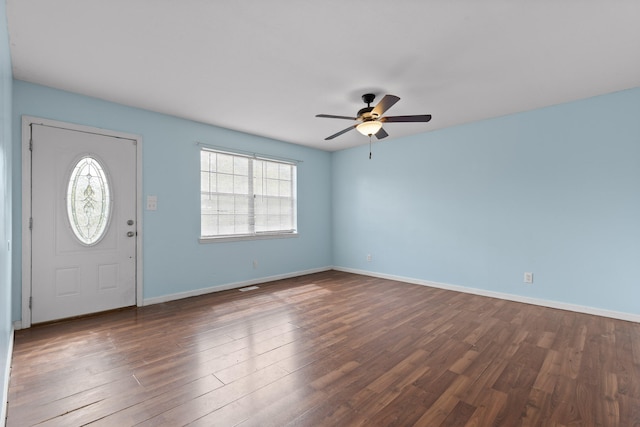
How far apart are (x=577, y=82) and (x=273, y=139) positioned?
4259 millimetres

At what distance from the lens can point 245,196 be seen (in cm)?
501

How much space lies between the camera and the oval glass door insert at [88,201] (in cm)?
334

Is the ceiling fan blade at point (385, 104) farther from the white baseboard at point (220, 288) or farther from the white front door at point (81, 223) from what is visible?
the white baseboard at point (220, 288)

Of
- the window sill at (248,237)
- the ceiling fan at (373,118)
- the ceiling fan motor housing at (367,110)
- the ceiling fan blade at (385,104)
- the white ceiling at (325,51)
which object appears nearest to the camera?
the white ceiling at (325,51)

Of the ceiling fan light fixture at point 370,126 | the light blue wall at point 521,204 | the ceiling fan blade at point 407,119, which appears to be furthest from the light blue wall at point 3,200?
the light blue wall at point 521,204

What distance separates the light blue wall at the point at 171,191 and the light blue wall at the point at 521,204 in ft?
7.24

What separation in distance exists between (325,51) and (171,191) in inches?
114

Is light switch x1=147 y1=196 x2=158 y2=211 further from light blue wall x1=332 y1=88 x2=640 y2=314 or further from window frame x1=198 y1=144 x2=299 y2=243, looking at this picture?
light blue wall x1=332 y1=88 x2=640 y2=314

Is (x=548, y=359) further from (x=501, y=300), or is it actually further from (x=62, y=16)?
(x=62, y=16)

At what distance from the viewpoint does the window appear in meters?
4.56

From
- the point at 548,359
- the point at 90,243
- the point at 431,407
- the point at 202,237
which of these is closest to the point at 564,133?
the point at 548,359

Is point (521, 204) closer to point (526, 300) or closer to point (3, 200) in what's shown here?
point (526, 300)

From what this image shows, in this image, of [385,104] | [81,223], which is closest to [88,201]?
[81,223]

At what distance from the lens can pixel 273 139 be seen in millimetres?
5348
